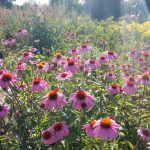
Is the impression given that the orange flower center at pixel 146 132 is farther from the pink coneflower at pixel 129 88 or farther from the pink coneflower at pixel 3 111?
the pink coneflower at pixel 3 111

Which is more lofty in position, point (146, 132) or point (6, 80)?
point (6, 80)

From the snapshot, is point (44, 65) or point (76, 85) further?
point (44, 65)

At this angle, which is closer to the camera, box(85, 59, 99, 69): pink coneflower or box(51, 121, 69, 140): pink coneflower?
box(51, 121, 69, 140): pink coneflower

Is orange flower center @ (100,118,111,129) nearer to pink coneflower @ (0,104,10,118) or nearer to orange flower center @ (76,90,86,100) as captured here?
orange flower center @ (76,90,86,100)

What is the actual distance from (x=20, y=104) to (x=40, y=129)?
1.75 ft

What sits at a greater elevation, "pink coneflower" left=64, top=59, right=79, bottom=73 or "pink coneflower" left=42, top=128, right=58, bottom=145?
"pink coneflower" left=64, top=59, right=79, bottom=73

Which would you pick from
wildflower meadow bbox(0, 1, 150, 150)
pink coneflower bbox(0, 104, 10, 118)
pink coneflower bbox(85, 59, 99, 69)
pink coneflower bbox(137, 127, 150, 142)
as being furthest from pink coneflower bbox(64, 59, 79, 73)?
pink coneflower bbox(137, 127, 150, 142)

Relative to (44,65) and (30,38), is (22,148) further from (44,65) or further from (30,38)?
(30,38)

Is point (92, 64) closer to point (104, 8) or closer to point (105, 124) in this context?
point (105, 124)

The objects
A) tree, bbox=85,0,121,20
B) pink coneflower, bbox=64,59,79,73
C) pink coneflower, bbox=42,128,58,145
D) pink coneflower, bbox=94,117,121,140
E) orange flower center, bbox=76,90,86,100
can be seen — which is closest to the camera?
pink coneflower, bbox=94,117,121,140

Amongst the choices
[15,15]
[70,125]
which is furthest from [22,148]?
[15,15]

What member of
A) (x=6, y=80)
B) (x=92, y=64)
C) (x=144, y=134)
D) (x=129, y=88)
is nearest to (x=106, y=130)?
(x=144, y=134)

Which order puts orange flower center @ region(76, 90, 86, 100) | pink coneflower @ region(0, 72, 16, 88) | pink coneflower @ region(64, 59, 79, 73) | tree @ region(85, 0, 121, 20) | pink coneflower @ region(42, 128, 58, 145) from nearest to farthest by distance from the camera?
pink coneflower @ region(42, 128, 58, 145) < orange flower center @ region(76, 90, 86, 100) < pink coneflower @ region(0, 72, 16, 88) < pink coneflower @ region(64, 59, 79, 73) < tree @ region(85, 0, 121, 20)

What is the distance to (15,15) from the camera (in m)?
10.1
